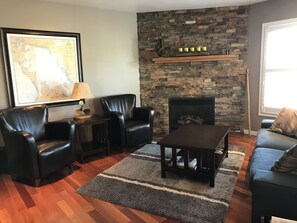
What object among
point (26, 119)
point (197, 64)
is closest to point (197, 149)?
point (26, 119)

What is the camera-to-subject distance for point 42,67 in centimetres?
360

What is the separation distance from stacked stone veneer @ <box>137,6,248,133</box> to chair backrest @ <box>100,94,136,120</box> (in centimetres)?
63

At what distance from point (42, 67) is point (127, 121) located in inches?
65.0

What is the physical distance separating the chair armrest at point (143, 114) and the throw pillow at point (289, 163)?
8.18ft

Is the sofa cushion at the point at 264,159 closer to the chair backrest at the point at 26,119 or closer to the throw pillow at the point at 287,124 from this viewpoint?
the throw pillow at the point at 287,124

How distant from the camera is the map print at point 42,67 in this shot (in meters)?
3.36

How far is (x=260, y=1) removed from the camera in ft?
13.2

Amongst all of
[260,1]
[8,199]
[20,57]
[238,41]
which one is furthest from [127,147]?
[260,1]

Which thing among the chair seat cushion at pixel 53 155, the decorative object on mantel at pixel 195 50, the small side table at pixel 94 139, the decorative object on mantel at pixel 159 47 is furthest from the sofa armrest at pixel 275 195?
the decorative object on mantel at pixel 159 47

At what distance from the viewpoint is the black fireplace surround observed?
15.5ft

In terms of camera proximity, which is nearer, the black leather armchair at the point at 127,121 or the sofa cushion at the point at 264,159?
the sofa cushion at the point at 264,159

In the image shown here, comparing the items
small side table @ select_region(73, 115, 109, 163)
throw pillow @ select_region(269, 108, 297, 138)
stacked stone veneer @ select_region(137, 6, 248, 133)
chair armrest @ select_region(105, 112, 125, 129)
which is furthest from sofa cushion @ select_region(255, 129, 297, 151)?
small side table @ select_region(73, 115, 109, 163)

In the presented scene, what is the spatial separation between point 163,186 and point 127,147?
138 cm

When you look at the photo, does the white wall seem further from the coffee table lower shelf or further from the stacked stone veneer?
the coffee table lower shelf
